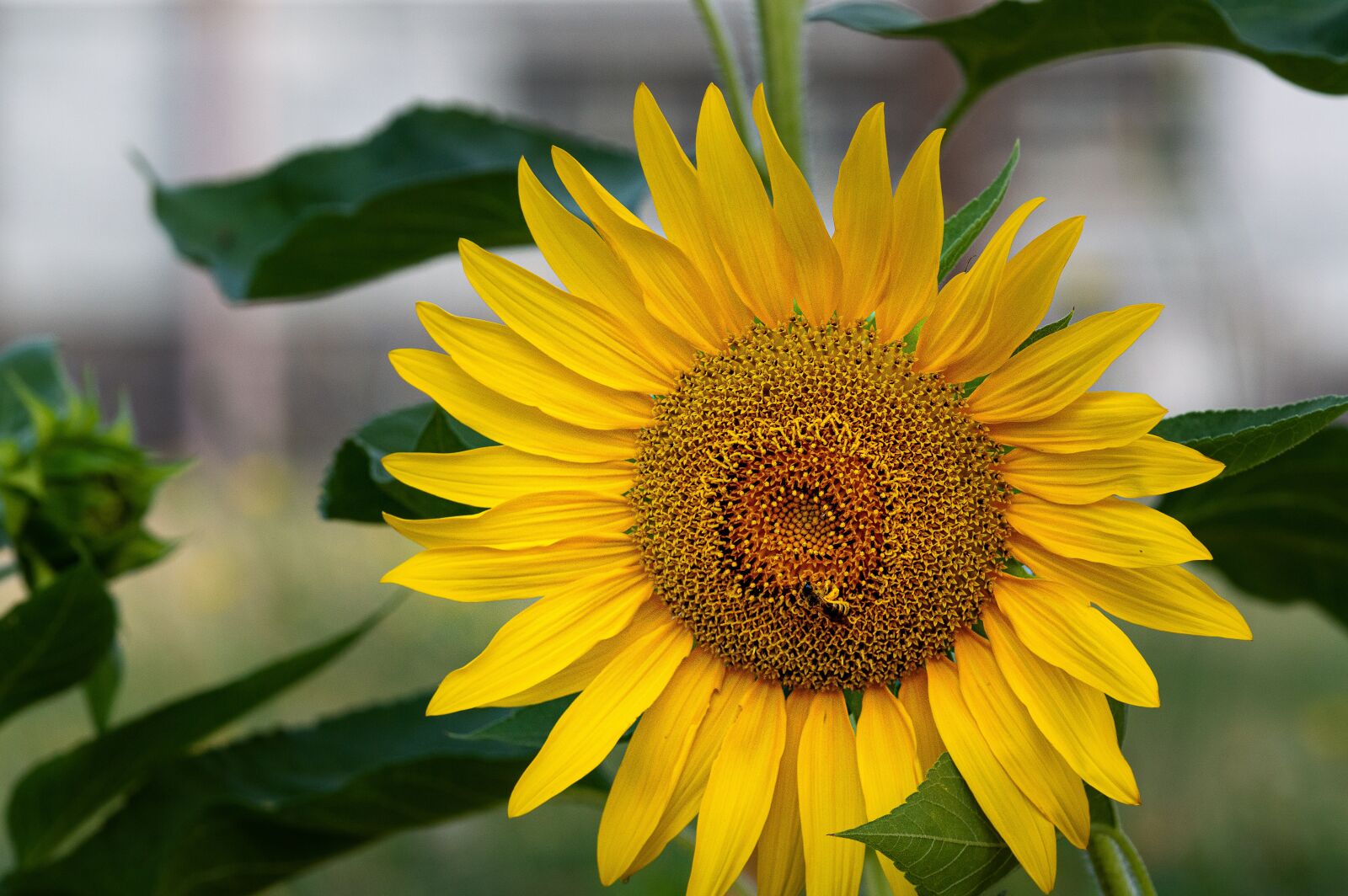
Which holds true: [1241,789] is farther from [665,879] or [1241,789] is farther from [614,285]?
[614,285]

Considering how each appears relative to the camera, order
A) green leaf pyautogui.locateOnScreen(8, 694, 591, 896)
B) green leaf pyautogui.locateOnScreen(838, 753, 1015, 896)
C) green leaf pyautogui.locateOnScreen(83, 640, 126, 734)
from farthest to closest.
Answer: green leaf pyautogui.locateOnScreen(83, 640, 126, 734)
green leaf pyautogui.locateOnScreen(8, 694, 591, 896)
green leaf pyautogui.locateOnScreen(838, 753, 1015, 896)

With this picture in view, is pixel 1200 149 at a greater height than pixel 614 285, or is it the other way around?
pixel 1200 149

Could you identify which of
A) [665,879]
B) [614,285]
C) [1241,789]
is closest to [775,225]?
[614,285]

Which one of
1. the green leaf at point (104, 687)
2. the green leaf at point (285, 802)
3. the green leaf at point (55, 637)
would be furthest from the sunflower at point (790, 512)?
the green leaf at point (104, 687)

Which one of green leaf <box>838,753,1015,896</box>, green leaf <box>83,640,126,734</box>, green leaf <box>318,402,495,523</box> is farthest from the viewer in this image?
green leaf <box>83,640,126,734</box>

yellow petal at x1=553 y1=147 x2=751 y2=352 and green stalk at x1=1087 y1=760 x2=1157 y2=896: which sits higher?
yellow petal at x1=553 y1=147 x2=751 y2=352

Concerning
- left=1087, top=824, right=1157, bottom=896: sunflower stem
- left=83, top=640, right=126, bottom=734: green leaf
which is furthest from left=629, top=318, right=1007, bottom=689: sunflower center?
left=83, top=640, right=126, bottom=734: green leaf

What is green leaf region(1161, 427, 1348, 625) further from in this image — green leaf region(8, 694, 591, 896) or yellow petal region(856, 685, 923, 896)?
green leaf region(8, 694, 591, 896)

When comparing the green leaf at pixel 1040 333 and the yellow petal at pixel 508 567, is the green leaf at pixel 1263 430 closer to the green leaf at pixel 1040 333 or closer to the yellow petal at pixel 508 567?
the green leaf at pixel 1040 333
